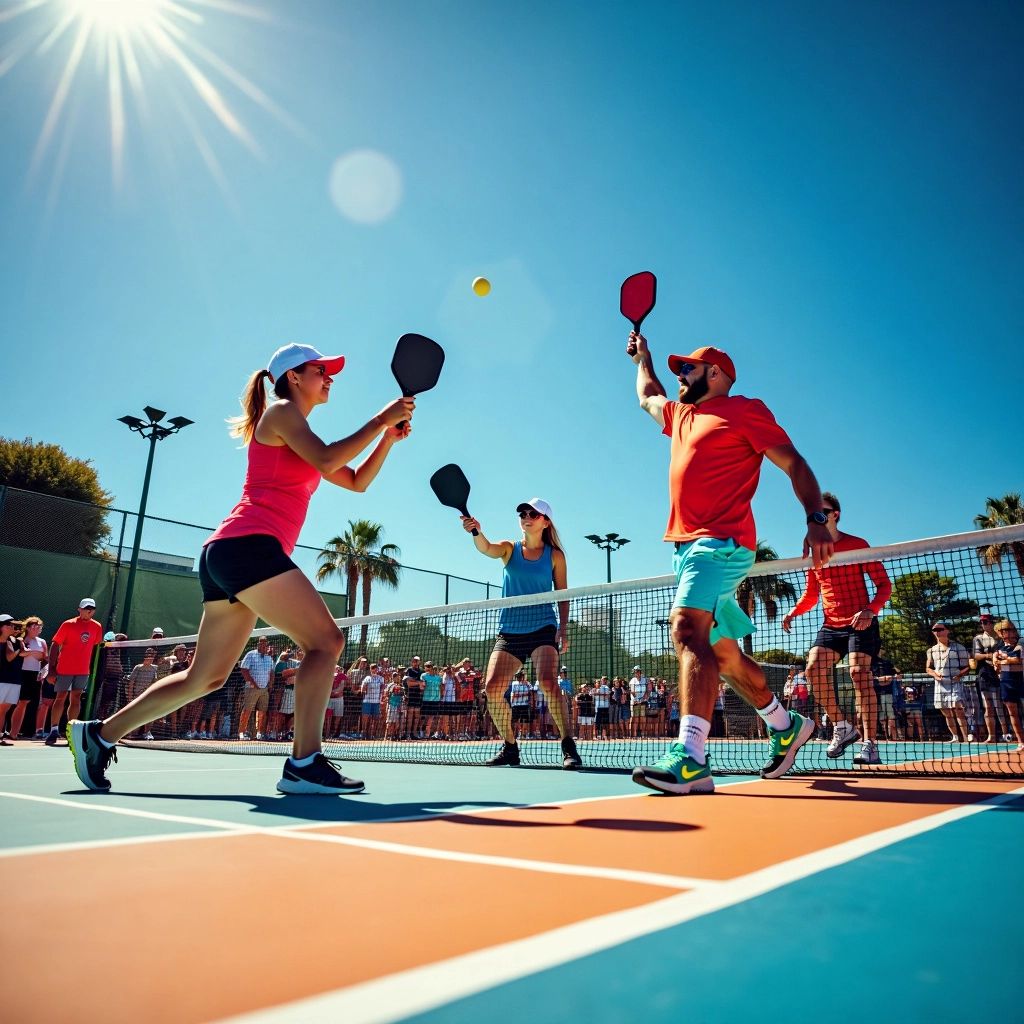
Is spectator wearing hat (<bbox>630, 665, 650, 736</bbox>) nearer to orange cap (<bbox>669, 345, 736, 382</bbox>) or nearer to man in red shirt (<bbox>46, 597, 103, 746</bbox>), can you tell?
man in red shirt (<bbox>46, 597, 103, 746</bbox>)

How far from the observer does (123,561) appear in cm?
2023

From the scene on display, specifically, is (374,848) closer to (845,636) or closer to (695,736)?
(695,736)

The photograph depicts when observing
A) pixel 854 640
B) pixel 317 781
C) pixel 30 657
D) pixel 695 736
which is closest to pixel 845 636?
pixel 854 640

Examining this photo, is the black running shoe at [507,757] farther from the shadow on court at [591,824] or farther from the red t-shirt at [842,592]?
the shadow on court at [591,824]

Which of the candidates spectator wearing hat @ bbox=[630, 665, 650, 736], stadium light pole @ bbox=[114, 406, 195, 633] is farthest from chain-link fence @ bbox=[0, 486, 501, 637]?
spectator wearing hat @ bbox=[630, 665, 650, 736]

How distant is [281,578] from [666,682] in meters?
10.5

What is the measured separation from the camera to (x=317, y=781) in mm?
3695

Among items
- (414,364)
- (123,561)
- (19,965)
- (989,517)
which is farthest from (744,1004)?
(989,517)

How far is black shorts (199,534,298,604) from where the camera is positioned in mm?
3750

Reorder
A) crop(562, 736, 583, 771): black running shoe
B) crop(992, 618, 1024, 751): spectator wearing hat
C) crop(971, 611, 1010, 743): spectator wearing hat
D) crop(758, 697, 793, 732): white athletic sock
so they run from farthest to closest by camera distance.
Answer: crop(971, 611, 1010, 743): spectator wearing hat, crop(992, 618, 1024, 751): spectator wearing hat, crop(562, 736, 583, 771): black running shoe, crop(758, 697, 793, 732): white athletic sock

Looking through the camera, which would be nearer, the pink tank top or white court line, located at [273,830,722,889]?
white court line, located at [273,830,722,889]

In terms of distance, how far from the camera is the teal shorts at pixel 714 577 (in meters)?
3.99

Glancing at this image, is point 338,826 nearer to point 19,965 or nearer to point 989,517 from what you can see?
point 19,965

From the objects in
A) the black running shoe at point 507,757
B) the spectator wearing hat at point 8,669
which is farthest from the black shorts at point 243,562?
the spectator wearing hat at point 8,669
